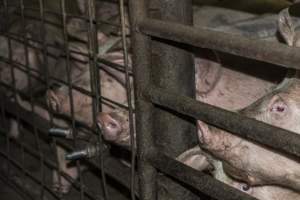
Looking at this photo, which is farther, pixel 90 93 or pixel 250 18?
pixel 250 18

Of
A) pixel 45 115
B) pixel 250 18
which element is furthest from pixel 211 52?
pixel 45 115

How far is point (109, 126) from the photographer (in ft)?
6.66

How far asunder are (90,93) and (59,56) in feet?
3.35

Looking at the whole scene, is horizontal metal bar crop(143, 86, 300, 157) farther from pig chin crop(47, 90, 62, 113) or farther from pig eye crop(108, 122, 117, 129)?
pig chin crop(47, 90, 62, 113)

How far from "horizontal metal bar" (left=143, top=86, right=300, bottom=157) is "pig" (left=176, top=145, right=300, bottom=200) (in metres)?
0.26

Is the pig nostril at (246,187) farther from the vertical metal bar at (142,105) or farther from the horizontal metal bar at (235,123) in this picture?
the horizontal metal bar at (235,123)

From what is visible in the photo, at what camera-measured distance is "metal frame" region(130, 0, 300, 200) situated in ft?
4.20

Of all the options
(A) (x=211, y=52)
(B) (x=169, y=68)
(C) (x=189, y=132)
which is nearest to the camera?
(B) (x=169, y=68)

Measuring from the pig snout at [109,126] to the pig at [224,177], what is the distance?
30 cm

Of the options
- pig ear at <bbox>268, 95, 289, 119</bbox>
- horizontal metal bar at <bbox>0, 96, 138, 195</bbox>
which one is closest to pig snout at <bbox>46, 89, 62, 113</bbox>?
horizontal metal bar at <bbox>0, 96, 138, 195</bbox>

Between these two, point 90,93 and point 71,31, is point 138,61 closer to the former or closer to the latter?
point 90,93

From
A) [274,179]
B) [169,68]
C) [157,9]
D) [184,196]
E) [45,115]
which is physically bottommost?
[45,115]

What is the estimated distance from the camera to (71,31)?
2908 millimetres

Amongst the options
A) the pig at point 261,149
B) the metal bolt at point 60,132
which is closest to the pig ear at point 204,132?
the pig at point 261,149
